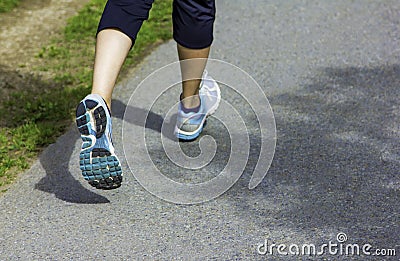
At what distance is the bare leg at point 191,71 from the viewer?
3552 millimetres

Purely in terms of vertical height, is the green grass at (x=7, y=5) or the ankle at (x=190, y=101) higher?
the green grass at (x=7, y=5)

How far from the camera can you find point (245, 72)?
473cm

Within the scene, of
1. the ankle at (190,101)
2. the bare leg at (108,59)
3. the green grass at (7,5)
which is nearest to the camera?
Result: the bare leg at (108,59)

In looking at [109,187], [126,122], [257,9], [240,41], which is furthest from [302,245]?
[257,9]

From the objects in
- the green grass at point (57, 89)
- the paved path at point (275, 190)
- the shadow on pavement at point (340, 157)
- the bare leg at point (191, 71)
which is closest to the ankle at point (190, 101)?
the bare leg at point (191, 71)

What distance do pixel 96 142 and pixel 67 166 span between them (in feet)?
2.60

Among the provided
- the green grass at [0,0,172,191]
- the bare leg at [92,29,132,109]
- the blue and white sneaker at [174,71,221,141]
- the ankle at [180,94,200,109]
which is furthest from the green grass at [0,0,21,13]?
the bare leg at [92,29,132,109]

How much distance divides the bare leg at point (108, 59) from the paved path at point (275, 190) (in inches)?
21.9

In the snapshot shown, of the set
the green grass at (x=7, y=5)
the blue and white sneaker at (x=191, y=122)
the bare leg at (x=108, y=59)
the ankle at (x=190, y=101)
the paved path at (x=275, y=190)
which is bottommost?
the paved path at (x=275, y=190)

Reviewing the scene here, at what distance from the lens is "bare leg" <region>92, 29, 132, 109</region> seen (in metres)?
3.05

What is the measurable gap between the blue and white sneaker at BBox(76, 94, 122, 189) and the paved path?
283mm

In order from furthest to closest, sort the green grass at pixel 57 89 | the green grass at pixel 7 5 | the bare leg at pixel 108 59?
the green grass at pixel 7 5 < the green grass at pixel 57 89 < the bare leg at pixel 108 59

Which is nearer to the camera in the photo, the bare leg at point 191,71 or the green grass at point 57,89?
the bare leg at point 191,71

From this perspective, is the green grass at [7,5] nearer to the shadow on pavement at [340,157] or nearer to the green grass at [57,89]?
the green grass at [57,89]
